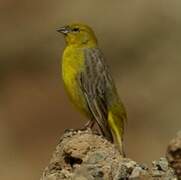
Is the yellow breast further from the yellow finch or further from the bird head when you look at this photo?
the bird head

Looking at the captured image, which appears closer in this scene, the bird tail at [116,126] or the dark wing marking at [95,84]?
the bird tail at [116,126]

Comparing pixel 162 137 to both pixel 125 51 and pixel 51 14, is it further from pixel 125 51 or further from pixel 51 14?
pixel 51 14

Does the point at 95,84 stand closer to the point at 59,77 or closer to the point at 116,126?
the point at 116,126

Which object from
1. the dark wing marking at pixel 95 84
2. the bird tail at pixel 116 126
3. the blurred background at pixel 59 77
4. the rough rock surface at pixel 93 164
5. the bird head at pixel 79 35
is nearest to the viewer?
the rough rock surface at pixel 93 164

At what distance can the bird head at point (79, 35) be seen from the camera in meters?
12.9

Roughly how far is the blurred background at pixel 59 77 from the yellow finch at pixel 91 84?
966cm

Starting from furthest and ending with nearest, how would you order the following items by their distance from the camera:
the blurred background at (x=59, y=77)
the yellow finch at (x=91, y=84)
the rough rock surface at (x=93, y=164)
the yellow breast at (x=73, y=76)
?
the blurred background at (x=59, y=77), the yellow breast at (x=73, y=76), the yellow finch at (x=91, y=84), the rough rock surface at (x=93, y=164)

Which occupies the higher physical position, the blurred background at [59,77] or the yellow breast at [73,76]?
the yellow breast at [73,76]

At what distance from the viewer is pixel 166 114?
25.7m

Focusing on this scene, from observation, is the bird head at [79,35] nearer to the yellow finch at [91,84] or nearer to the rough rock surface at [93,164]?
the yellow finch at [91,84]

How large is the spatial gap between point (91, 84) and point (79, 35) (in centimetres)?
60

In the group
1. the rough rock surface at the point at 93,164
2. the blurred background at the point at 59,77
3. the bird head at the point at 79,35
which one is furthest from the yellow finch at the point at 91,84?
the blurred background at the point at 59,77

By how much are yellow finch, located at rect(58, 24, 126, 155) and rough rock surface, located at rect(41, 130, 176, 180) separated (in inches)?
80.2

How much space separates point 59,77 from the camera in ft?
93.0
